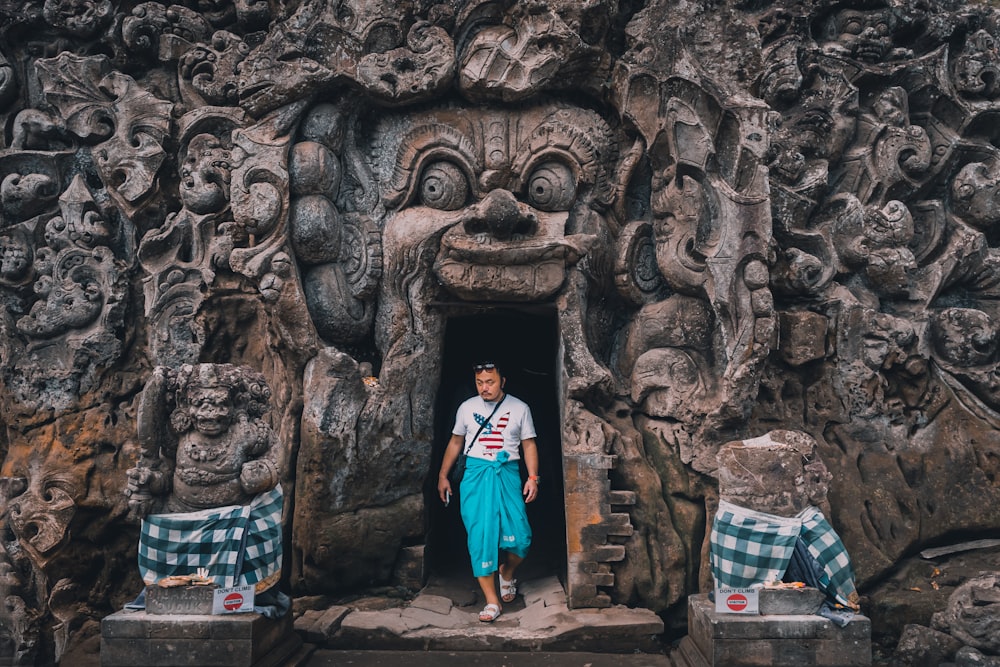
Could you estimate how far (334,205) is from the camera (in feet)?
20.4

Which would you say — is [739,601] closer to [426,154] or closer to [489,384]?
[489,384]

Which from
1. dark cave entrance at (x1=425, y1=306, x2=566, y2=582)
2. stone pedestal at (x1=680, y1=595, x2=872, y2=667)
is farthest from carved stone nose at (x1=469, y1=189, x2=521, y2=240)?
stone pedestal at (x1=680, y1=595, x2=872, y2=667)

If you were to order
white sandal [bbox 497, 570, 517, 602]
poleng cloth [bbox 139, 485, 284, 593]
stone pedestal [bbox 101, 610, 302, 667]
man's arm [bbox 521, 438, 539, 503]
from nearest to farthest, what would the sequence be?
stone pedestal [bbox 101, 610, 302, 667] → poleng cloth [bbox 139, 485, 284, 593] → man's arm [bbox 521, 438, 539, 503] → white sandal [bbox 497, 570, 517, 602]

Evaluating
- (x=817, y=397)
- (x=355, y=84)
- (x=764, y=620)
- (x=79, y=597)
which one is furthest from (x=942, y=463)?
(x=79, y=597)

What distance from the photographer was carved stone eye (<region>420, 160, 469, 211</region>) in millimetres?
6320

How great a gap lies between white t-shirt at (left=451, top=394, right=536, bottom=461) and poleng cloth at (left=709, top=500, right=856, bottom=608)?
1.95 meters

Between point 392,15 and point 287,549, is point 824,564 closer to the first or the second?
point 287,549

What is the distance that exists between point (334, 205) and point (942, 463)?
5380mm

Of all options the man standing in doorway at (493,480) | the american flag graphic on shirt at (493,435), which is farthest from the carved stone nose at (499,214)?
the american flag graphic on shirt at (493,435)

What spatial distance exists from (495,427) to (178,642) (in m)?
2.67

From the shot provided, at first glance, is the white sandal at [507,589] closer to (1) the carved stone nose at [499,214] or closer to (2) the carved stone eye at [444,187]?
(1) the carved stone nose at [499,214]

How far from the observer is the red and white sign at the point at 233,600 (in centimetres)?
432

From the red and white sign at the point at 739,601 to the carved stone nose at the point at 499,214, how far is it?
3.08 metres

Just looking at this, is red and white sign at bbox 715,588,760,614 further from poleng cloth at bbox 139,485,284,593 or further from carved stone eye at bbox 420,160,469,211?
carved stone eye at bbox 420,160,469,211
